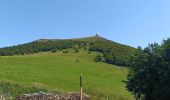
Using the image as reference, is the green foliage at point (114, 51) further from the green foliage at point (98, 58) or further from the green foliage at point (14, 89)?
the green foliage at point (14, 89)

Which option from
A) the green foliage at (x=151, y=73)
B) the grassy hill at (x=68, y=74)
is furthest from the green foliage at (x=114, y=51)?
the green foliage at (x=151, y=73)

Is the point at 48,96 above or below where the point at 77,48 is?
below

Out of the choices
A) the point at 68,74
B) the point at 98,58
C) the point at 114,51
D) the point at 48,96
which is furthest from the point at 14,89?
the point at 114,51

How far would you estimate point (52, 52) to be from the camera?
126562 millimetres

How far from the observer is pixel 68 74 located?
89875 mm

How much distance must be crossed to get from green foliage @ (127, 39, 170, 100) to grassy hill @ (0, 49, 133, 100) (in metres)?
11.7

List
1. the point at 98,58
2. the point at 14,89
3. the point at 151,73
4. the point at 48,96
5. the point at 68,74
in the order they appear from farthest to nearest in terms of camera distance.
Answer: the point at 98,58 < the point at 68,74 < the point at 14,89 < the point at 48,96 < the point at 151,73

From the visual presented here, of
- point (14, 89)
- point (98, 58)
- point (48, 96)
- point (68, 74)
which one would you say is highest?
point (98, 58)

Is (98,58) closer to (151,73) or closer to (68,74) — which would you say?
(68,74)

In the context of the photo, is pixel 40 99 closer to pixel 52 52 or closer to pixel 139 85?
pixel 139 85

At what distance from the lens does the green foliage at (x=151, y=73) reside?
55134 mm

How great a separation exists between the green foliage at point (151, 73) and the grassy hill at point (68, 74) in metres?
11.7

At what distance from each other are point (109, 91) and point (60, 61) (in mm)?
29885

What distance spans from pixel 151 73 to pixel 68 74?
1327 inches
